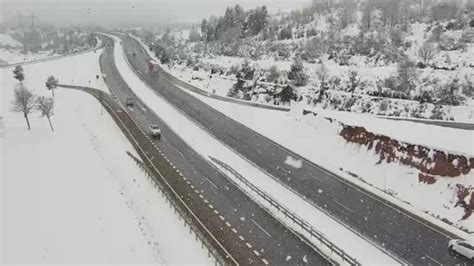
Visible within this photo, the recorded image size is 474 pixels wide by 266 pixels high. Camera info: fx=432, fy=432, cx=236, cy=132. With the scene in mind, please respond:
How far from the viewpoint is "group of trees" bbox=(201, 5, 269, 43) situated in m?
135

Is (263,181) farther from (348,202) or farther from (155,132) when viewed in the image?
(155,132)

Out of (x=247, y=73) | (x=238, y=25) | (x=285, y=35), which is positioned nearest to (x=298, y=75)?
(x=247, y=73)

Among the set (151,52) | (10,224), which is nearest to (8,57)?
(151,52)

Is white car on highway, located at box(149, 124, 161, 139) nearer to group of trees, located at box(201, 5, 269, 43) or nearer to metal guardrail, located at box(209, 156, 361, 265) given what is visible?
metal guardrail, located at box(209, 156, 361, 265)

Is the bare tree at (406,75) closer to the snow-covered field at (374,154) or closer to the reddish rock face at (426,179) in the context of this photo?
the snow-covered field at (374,154)

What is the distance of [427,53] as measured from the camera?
7662 centimetres

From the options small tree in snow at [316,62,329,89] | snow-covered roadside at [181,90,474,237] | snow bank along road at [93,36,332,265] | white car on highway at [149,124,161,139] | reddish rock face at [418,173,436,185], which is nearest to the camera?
snow bank along road at [93,36,332,265]

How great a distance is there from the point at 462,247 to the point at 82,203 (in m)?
32.3

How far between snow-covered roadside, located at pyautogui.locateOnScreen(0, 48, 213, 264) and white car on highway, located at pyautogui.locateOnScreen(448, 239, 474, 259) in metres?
17.4

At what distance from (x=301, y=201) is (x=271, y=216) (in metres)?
4.15

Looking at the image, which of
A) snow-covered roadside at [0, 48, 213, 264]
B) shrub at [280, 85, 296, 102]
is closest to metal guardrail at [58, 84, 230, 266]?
snow-covered roadside at [0, 48, 213, 264]

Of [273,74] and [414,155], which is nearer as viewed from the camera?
[414,155]

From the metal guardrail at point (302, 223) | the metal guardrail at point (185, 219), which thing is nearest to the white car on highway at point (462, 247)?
the metal guardrail at point (302, 223)

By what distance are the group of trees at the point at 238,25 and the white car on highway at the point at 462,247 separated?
108 meters
